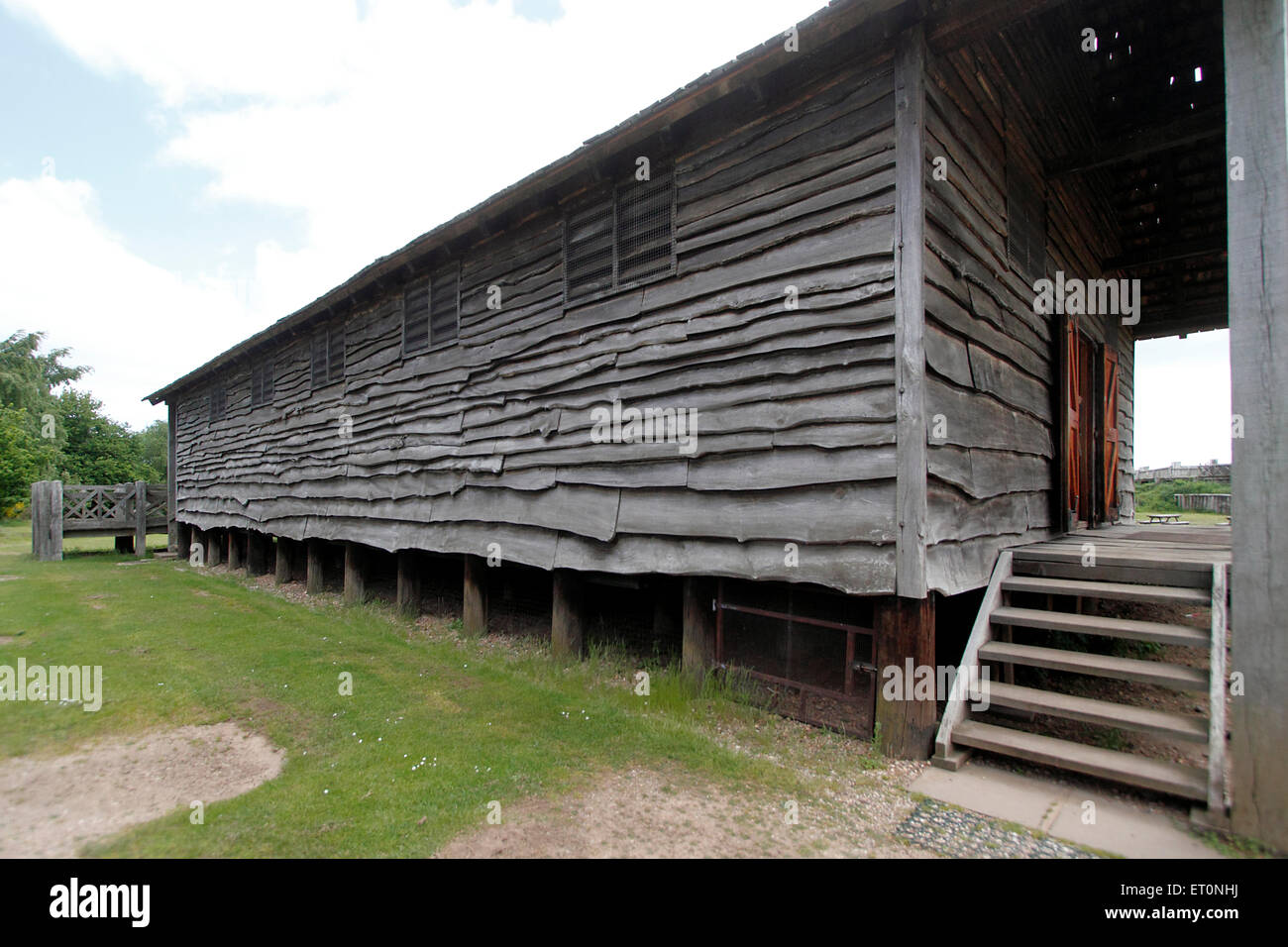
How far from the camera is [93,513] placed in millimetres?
17953

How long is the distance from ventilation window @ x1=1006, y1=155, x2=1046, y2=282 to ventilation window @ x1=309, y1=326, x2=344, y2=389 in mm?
10113

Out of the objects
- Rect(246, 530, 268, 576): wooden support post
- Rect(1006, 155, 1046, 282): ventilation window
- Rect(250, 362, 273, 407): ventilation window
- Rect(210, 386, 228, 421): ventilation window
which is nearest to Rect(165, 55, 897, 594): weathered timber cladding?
Rect(1006, 155, 1046, 282): ventilation window

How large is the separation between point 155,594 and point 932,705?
1300cm

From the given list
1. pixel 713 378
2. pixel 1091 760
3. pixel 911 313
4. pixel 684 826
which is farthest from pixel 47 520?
pixel 1091 760

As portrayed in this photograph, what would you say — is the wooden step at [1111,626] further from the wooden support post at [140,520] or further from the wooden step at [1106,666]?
the wooden support post at [140,520]

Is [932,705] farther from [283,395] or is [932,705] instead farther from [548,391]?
[283,395]

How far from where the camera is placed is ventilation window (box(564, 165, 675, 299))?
5312 millimetres

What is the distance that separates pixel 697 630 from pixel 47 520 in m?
20.7

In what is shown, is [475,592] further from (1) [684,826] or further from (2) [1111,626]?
(2) [1111,626]

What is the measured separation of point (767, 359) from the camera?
4.38m

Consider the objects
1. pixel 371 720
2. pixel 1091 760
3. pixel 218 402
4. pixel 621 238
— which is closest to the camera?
pixel 1091 760

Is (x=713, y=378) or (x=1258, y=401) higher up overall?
(x=713, y=378)

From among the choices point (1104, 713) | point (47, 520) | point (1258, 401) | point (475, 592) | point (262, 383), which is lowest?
point (475, 592)

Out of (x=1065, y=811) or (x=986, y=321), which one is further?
(x=986, y=321)
